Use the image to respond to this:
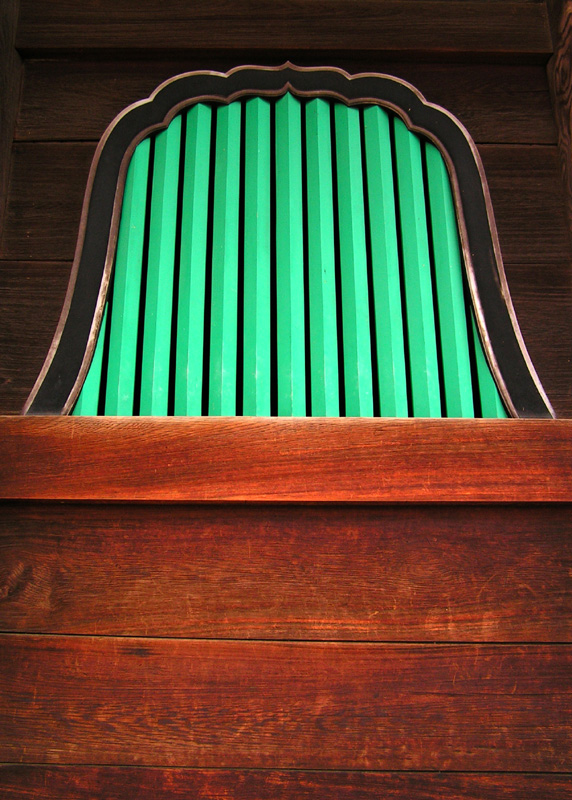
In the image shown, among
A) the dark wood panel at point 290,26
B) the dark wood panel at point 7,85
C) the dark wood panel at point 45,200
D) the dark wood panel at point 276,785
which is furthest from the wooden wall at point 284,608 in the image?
the dark wood panel at point 290,26

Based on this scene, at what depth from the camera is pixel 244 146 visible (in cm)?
114

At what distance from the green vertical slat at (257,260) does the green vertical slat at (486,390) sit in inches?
12.6

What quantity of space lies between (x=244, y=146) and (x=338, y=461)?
0.58m

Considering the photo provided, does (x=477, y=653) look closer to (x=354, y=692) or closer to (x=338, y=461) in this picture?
(x=354, y=692)

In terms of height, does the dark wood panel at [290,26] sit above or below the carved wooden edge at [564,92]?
above

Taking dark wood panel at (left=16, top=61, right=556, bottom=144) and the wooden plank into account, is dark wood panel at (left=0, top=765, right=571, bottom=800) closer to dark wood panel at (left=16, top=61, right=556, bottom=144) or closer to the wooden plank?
the wooden plank

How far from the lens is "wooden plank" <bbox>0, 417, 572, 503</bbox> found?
2.94 feet

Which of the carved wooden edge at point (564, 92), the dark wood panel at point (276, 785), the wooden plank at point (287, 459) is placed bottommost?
the dark wood panel at point (276, 785)

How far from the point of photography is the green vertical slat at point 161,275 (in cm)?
100

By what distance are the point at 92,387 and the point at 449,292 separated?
0.57m

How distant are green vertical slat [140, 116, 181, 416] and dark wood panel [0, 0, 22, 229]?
0.85 ft

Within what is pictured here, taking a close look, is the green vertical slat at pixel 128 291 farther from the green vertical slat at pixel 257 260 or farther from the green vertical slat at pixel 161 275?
the green vertical slat at pixel 257 260

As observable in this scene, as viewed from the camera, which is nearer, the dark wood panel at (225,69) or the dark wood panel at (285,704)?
the dark wood panel at (285,704)

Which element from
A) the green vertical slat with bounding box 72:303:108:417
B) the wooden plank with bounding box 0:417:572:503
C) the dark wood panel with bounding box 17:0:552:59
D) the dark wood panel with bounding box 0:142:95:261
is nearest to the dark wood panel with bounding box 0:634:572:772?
the wooden plank with bounding box 0:417:572:503
